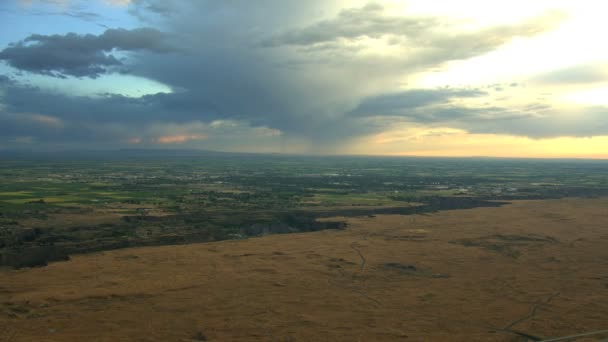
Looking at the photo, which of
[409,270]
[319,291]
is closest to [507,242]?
[409,270]

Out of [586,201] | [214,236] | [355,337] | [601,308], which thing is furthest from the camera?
[586,201]

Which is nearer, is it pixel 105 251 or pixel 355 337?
pixel 355 337

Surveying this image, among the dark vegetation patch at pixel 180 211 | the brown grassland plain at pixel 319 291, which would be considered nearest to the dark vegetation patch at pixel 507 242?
the dark vegetation patch at pixel 180 211

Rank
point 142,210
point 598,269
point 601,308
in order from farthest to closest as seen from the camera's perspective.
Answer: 1. point 142,210
2. point 598,269
3. point 601,308

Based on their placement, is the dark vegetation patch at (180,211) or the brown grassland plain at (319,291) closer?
the brown grassland plain at (319,291)

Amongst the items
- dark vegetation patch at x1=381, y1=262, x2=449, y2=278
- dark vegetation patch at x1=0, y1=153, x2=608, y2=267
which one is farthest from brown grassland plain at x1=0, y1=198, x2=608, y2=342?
dark vegetation patch at x1=0, y1=153, x2=608, y2=267

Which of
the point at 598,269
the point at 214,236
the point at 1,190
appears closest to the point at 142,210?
the point at 214,236

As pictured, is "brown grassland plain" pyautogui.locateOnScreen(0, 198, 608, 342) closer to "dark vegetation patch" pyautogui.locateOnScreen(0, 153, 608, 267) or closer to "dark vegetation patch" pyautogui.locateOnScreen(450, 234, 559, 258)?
"dark vegetation patch" pyautogui.locateOnScreen(450, 234, 559, 258)

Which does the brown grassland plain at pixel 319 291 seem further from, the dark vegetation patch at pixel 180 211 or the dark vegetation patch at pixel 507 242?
the dark vegetation patch at pixel 180 211

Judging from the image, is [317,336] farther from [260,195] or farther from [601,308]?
[260,195]
